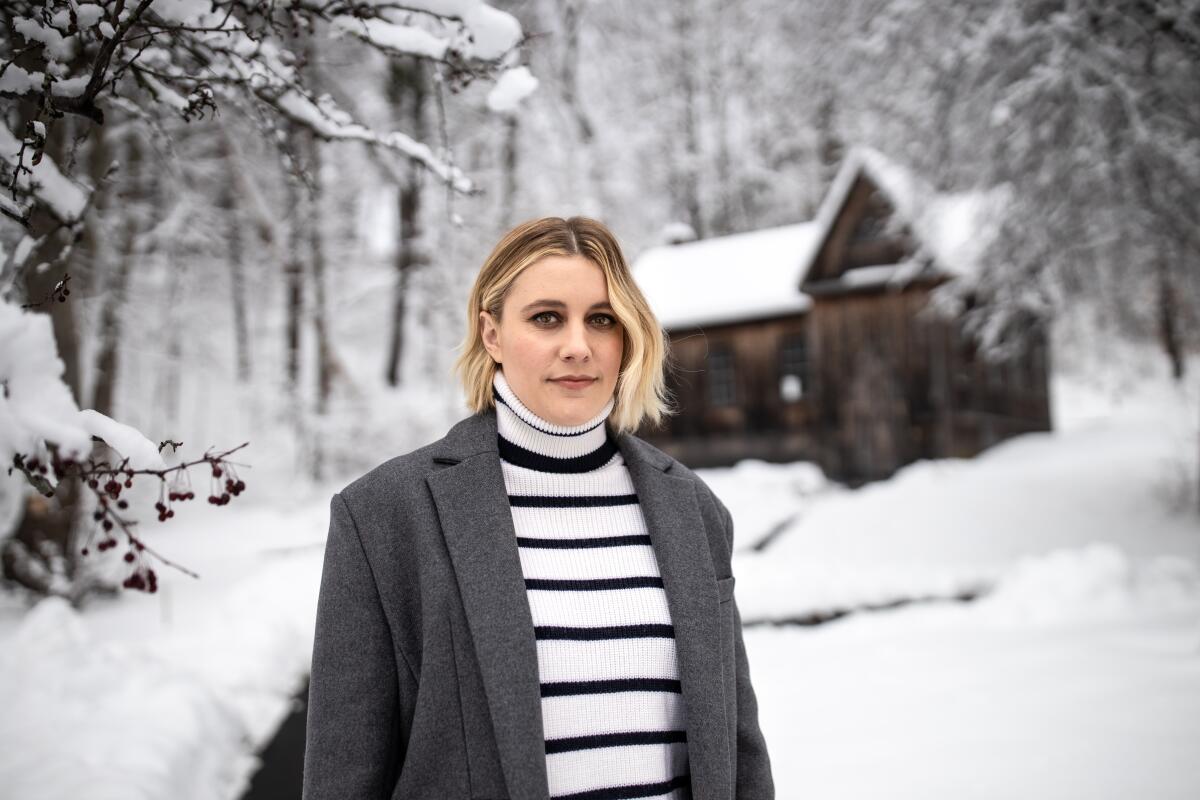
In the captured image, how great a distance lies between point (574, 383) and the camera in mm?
1980

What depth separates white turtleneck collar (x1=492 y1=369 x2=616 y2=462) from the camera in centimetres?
202

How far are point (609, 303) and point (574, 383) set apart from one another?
8.9 inches

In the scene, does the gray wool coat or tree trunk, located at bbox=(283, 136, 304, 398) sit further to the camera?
tree trunk, located at bbox=(283, 136, 304, 398)

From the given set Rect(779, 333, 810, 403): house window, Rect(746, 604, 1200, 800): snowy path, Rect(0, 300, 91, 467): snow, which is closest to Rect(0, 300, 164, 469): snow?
Rect(0, 300, 91, 467): snow

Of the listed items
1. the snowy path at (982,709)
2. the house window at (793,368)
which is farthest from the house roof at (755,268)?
the snowy path at (982,709)

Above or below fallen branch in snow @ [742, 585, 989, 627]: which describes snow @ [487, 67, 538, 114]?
above

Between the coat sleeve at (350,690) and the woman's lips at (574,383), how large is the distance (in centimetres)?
60

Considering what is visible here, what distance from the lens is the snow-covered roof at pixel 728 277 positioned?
64.2 ft

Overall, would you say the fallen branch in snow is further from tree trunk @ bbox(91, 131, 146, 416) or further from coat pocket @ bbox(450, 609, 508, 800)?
tree trunk @ bbox(91, 131, 146, 416)

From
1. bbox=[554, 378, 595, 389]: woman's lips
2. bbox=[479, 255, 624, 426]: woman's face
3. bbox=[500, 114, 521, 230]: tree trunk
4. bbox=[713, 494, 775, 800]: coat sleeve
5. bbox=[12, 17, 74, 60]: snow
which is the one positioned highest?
bbox=[500, 114, 521, 230]: tree trunk

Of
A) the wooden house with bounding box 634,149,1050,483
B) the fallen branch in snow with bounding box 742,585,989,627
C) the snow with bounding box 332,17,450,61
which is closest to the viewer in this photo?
the snow with bounding box 332,17,450,61

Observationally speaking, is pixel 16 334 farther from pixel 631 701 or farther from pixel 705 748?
pixel 705 748

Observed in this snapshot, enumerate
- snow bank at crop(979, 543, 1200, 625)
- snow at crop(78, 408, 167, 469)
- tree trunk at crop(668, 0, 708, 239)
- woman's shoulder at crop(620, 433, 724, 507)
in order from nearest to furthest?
snow at crop(78, 408, 167, 469) < woman's shoulder at crop(620, 433, 724, 507) < snow bank at crop(979, 543, 1200, 625) < tree trunk at crop(668, 0, 708, 239)

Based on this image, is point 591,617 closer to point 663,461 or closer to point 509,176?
point 663,461
